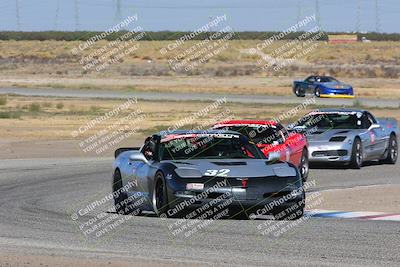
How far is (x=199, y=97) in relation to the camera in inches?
2244

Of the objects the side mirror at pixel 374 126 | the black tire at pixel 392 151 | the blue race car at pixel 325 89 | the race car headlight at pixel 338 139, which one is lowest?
the blue race car at pixel 325 89

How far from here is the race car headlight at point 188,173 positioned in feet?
46.6

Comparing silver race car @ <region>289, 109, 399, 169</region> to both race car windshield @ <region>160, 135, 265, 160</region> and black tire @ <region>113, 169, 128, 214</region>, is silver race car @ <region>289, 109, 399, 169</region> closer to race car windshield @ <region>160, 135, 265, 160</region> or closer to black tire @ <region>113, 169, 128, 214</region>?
black tire @ <region>113, 169, 128, 214</region>

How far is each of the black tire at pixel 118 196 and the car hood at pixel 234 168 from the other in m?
1.42

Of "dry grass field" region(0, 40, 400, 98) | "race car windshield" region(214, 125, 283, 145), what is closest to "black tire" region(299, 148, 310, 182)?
"race car windshield" region(214, 125, 283, 145)

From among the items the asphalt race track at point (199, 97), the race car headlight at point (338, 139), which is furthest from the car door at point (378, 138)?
the asphalt race track at point (199, 97)

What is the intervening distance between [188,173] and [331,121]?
10.4 meters

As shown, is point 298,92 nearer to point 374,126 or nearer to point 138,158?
point 374,126

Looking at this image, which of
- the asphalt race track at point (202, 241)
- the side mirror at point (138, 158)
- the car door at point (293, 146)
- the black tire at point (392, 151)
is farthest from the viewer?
the black tire at point (392, 151)

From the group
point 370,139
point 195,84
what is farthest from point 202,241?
point 195,84

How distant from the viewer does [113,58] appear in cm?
11350

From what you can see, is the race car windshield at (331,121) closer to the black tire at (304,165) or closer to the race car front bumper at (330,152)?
the race car front bumper at (330,152)

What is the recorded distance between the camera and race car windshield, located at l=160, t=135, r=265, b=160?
15.2 meters

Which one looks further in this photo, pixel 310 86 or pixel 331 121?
pixel 310 86
